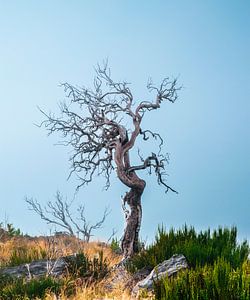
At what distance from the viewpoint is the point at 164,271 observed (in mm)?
11719

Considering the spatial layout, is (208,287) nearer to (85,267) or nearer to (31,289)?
(31,289)

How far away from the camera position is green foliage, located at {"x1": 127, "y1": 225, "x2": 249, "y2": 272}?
12578mm

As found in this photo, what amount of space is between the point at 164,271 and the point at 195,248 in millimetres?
1250

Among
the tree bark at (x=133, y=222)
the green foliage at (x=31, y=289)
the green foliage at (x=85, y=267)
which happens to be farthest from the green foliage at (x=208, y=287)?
the tree bark at (x=133, y=222)

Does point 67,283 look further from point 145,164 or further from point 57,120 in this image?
point 57,120

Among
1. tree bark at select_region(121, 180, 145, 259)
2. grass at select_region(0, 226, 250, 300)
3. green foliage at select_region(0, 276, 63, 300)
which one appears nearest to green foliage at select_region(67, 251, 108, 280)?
grass at select_region(0, 226, 250, 300)

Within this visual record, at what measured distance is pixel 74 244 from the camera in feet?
84.4

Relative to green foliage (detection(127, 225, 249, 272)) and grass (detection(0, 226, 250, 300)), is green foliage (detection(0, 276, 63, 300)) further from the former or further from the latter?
green foliage (detection(127, 225, 249, 272))

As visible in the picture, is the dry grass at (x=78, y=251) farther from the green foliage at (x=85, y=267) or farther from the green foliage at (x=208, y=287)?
the green foliage at (x=208, y=287)

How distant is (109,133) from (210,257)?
7.10 metres

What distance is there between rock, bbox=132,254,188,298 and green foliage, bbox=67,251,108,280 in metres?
2.94

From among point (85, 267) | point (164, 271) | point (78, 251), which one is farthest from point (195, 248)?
point (78, 251)

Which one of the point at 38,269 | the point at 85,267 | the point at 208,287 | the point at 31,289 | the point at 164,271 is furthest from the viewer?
the point at 38,269

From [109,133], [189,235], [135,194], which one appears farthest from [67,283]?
[109,133]
